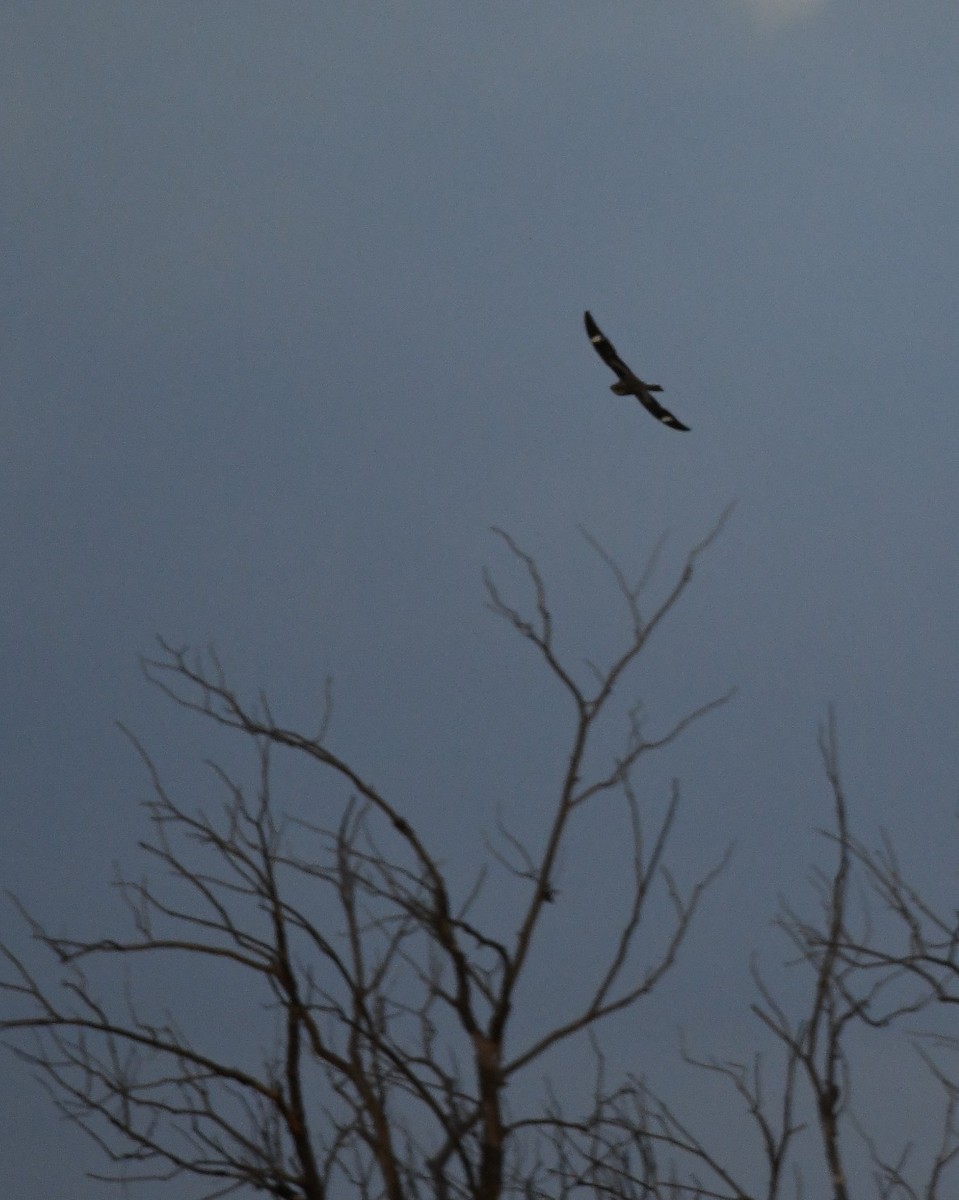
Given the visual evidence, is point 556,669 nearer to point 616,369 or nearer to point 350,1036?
point 350,1036

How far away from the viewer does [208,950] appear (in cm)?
445

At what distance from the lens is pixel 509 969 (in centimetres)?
434

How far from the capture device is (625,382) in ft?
25.7

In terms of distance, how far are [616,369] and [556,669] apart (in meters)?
3.37

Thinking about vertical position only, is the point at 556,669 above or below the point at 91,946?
above

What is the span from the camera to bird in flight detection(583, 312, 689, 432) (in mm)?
7482

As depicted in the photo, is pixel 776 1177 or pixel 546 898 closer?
pixel 546 898

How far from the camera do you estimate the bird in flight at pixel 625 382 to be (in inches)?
295

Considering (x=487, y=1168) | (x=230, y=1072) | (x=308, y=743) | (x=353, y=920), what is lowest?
(x=487, y=1168)

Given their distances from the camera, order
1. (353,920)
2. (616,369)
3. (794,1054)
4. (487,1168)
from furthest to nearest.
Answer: (616,369), (794,1054), (353,920), (487,1168)

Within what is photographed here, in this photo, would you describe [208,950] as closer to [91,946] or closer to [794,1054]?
[91,946]

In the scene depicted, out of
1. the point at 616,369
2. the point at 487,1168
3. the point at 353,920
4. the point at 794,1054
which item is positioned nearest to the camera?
the point at 487,1168

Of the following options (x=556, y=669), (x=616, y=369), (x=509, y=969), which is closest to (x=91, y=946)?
(x=509, y=969)

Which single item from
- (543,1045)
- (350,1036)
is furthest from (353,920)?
(543,1045)
